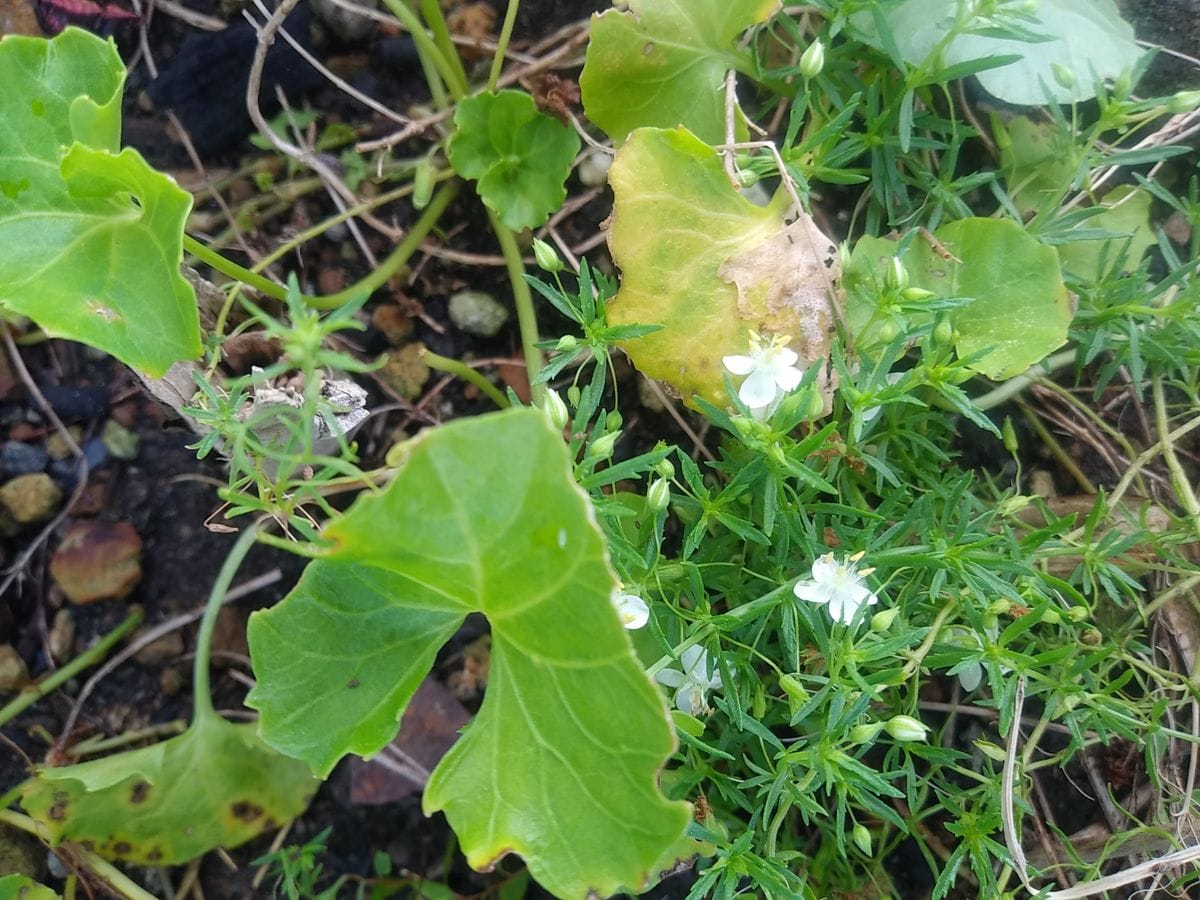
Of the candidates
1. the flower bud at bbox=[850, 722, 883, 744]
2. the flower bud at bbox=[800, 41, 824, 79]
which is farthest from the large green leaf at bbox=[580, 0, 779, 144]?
the flower bud at bbox=[850, 722, 883, 744]

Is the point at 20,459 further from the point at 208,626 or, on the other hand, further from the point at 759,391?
the point at 759,391

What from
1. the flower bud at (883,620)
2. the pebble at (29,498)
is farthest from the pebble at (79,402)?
the flower bud at (883,620)

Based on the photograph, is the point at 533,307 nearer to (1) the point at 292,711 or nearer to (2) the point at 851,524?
(2) the point at 851,524

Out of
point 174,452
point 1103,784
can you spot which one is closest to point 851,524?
point 1103,784

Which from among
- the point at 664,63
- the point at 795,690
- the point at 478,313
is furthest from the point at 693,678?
the point at 664,63

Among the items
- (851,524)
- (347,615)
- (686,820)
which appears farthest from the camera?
(851,524)
